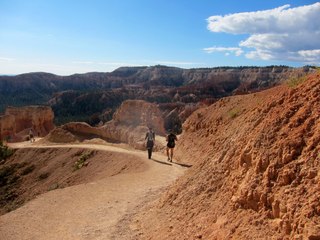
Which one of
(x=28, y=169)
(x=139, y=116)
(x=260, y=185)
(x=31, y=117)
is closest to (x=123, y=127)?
(x=139, y=116)

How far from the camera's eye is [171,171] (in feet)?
54.5

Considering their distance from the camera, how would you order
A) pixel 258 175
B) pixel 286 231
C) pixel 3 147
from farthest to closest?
pixel 3 147
pixel 258 175
pixel 286 231

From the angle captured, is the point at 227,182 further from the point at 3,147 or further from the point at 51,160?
the point at 3,147

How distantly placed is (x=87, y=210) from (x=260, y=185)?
21.6 feet

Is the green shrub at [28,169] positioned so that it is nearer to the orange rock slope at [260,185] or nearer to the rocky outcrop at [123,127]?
the rocky outcrop at [123,127]

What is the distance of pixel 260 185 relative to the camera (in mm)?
6992

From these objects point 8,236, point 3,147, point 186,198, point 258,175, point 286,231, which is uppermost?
point 258,175

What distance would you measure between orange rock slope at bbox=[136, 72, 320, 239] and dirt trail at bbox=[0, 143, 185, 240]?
1072 millimetres

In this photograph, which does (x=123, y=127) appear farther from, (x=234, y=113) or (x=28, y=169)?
(x=234, y=113)

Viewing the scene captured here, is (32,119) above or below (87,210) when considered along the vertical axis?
below

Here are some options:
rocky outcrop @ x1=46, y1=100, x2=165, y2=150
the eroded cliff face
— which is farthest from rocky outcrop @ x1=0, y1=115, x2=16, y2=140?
rocky outcrop @ x1=46, y1=100, x2=165, y2=150

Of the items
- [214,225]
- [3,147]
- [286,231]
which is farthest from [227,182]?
[3,147]

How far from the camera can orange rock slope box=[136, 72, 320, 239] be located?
6.10 m

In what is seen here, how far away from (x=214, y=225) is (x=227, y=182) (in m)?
1.20
